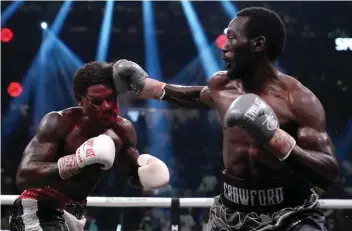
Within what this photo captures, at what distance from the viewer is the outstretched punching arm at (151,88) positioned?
2008 mm

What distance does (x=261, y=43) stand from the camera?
1733mm

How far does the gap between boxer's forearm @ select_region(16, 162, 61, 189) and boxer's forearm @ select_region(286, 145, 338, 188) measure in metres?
0.82

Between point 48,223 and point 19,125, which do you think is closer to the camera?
point 48,223

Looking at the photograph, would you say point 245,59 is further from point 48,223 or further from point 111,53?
point 111,53

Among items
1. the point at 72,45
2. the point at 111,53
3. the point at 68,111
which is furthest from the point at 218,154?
the point at 68,111

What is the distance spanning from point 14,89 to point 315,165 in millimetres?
4616

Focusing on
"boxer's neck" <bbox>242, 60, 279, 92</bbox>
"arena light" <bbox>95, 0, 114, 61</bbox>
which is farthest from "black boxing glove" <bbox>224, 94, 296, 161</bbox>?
"arena light" <bbox>95, 0, 114, 61</bbox>

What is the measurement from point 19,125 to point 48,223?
3715mm

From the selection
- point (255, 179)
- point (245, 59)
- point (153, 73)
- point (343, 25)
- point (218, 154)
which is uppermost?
point (245, 59)

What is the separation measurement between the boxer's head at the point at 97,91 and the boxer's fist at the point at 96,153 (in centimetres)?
24

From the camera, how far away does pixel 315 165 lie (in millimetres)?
1496

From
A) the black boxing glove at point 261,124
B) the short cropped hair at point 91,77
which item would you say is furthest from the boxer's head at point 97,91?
the black boxing glove at point 261,124

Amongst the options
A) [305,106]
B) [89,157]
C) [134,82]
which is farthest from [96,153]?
[305,106]

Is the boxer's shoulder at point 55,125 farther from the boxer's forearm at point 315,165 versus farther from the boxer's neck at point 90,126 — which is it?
the boxer's forearm at point 315,165
